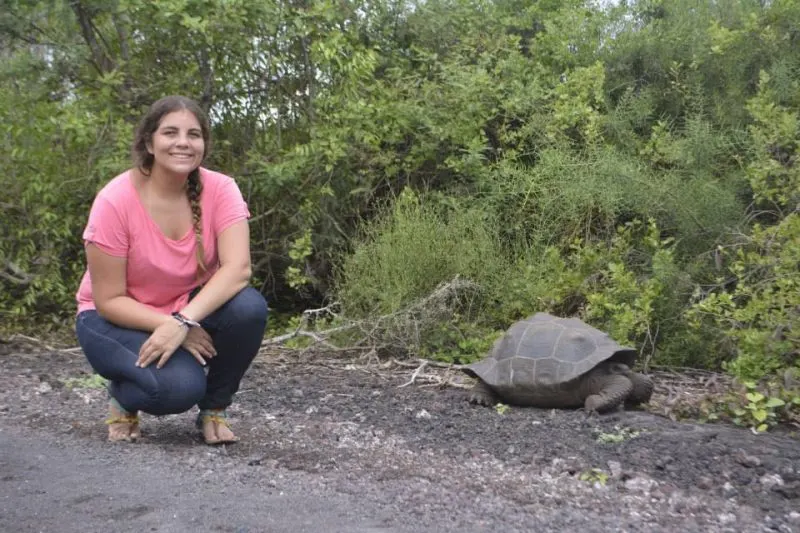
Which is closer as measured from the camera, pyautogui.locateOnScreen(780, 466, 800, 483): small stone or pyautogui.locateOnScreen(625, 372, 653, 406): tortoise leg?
pyautogui.locateOnScreen(780, 466, 800, 483): small stone

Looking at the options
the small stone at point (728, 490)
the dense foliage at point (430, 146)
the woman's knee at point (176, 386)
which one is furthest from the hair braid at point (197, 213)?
the dense foliage at point (430, 146)

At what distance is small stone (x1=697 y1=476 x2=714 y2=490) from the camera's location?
3506 millimetres

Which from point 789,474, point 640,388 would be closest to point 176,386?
point 789,474

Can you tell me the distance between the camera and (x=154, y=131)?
3967mm

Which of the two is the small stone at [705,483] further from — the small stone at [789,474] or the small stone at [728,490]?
the small stone at [789,474]

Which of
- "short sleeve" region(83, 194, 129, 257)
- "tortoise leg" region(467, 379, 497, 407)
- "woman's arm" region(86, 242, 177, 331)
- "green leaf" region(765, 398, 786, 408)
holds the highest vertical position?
"short sleeve" region(83, 194, 129, 257)

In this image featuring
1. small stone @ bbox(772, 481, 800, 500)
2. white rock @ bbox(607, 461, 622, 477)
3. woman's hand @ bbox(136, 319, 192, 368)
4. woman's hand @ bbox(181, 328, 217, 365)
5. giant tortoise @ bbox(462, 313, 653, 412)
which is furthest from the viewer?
giant tortoise @ bbox(462, 313, 653, 412)

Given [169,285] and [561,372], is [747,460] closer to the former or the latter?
[561,372]

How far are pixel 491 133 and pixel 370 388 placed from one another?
3.46 metres

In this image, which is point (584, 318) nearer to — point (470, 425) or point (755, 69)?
point (470, 425)

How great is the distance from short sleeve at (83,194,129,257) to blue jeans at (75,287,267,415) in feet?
1.08

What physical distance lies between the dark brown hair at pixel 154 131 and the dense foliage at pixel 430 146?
8.44 feet

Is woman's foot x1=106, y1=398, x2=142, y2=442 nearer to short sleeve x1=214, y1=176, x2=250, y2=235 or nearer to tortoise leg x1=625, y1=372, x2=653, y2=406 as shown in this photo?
short sleeve x1=214, y1=176, x2=250, y2=235

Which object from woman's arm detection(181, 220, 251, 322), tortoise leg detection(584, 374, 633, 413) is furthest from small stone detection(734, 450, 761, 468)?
woman's arm detection(181, 220, 251, 322)
